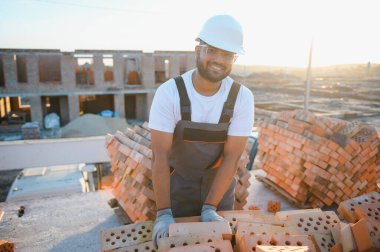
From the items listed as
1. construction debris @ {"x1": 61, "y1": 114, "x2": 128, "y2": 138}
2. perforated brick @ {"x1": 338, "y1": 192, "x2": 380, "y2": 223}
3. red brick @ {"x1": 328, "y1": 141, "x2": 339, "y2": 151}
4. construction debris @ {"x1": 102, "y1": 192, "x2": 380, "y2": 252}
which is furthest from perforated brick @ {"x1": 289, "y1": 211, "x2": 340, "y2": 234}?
construction debris @ {"x1": 61, "y1": 114, "x2": 128, "y2": 138}

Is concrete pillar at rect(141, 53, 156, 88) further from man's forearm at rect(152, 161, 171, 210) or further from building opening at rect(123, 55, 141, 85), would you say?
man's forearm at rect(152, 161, 171, 210)

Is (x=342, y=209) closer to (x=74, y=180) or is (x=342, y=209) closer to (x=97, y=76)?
(x=74, y=180)

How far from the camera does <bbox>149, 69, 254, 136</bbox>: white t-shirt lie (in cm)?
227

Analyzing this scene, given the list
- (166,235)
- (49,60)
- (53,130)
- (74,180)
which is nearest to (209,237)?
(166,235)

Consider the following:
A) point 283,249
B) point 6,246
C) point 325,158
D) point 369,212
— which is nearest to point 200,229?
point 283,249

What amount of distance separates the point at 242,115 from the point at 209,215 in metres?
0.83

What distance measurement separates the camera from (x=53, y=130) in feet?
71.8

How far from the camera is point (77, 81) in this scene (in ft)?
82.8

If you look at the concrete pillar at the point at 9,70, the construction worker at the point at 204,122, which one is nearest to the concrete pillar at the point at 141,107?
the concrete pillar at the point at 9,70

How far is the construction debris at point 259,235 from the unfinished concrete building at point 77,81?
73.1ft

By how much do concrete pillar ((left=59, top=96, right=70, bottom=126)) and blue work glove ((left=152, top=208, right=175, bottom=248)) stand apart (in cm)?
2285

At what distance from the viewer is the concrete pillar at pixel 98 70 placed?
2283 cm

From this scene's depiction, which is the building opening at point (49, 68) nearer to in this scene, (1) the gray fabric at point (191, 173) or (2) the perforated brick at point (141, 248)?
(1) the gray fabric at point (191, 173)

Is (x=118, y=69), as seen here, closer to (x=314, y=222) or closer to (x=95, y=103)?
(x=95, y=103)
